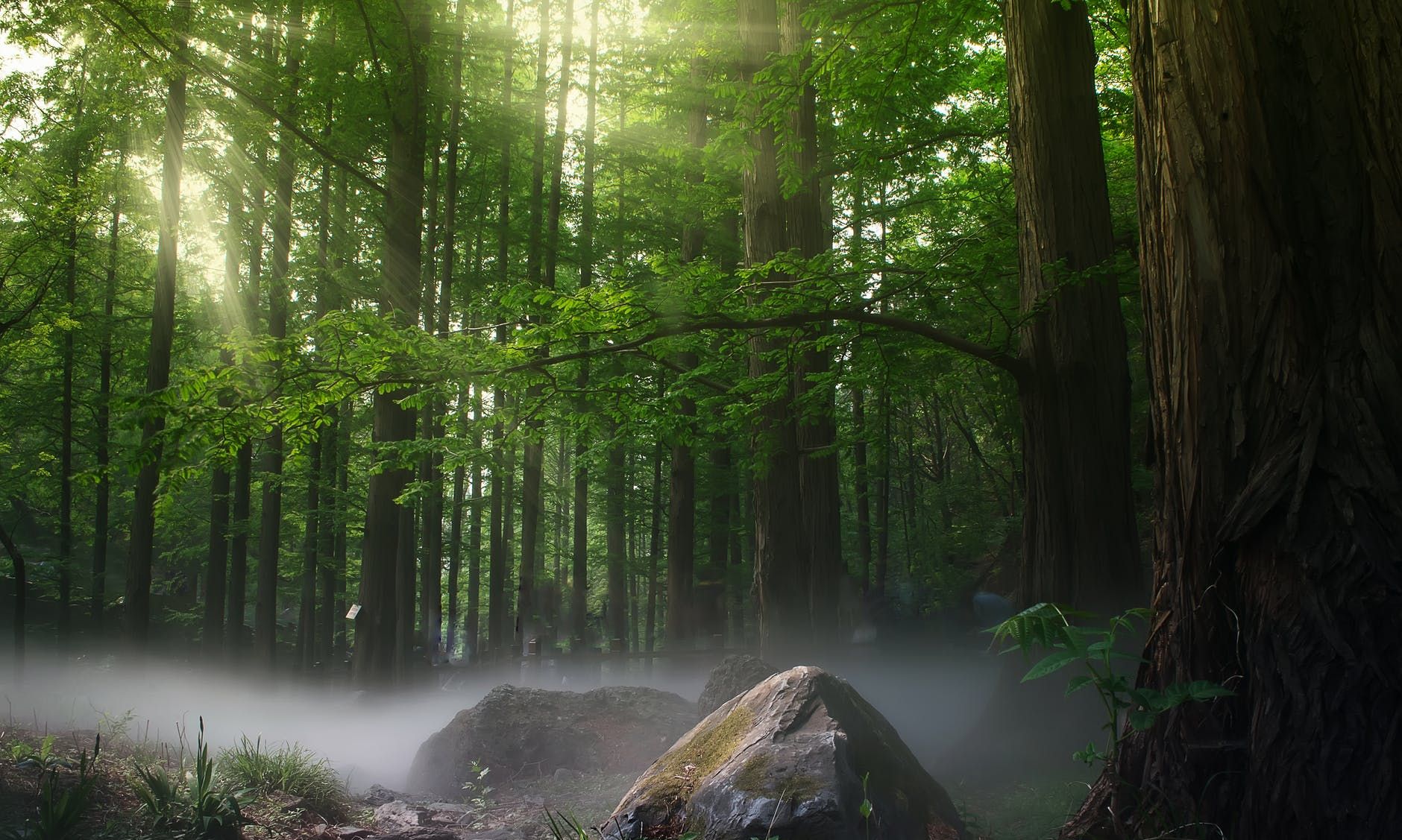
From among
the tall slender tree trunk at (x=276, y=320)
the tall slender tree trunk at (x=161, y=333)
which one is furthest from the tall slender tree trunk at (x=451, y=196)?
the tall slender tree trunk at (x=161, y=333)

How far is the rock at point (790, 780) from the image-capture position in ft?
12.4

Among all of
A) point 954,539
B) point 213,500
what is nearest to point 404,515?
point 213,500

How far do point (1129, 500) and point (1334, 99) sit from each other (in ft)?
13.0

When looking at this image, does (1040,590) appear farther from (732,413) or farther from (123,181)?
(123,181)

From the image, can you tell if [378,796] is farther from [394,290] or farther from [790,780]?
[394,290]

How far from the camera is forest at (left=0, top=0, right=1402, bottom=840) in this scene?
315 centimetres

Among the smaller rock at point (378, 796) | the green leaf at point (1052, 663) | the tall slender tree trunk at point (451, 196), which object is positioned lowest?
the smaller rock at point (378, 796)

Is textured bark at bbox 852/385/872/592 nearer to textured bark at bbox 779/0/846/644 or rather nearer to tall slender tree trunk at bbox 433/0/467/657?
textured bark at bbox 779/0/846/644

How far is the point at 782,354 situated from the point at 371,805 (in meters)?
5.25

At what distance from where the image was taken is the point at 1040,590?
6.49 metres

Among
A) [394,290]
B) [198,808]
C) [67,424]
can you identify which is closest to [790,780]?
[198,808]

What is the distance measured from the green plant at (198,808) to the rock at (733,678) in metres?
3.99

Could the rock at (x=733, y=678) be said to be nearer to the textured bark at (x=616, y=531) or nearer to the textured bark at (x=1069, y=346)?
the textured bark at (x=1069, y=346)

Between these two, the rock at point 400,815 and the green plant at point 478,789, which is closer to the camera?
the rock at point 400,815
